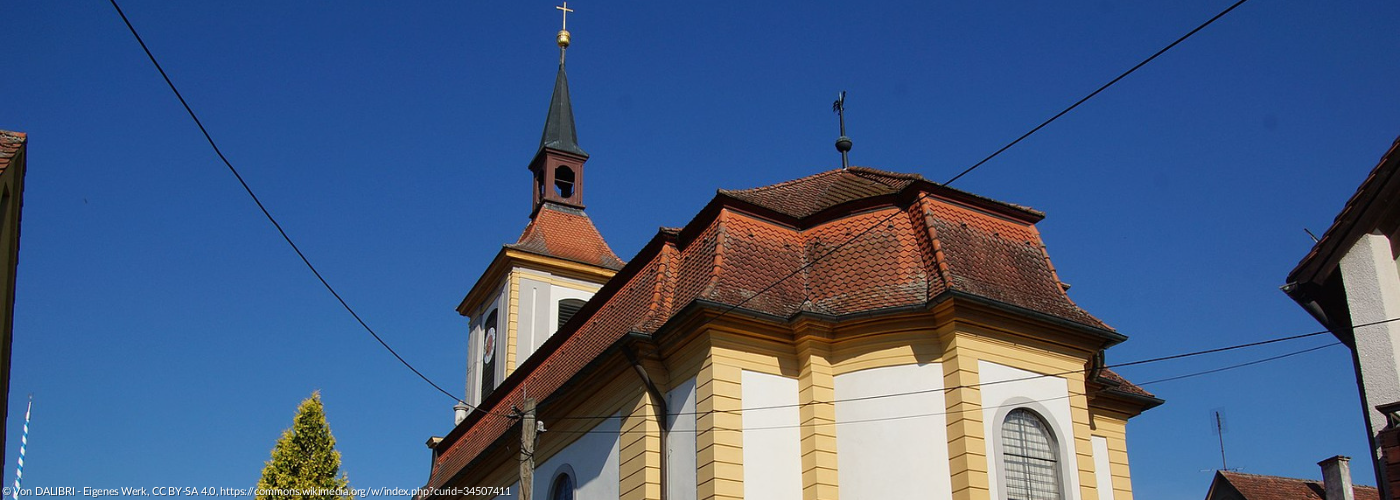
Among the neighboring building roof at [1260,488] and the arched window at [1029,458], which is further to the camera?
the neighboring building roof at [1260,488]

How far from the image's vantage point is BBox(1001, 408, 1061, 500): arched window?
17.1m

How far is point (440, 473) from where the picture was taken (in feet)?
98.1

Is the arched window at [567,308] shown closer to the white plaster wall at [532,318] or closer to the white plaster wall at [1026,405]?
the white plaster wall at [532,318]

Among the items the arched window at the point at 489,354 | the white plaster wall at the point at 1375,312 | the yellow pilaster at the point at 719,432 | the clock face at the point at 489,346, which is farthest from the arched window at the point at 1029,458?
the clock face at the point at 489,346

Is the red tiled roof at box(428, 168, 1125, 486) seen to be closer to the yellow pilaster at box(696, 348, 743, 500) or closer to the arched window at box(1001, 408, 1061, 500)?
the yellow pilaster at box(696, 348, 743, 500)

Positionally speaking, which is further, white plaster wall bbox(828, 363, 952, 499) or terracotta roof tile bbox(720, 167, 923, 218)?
terracotta roof tile bbox(720, 167, 923, 218)

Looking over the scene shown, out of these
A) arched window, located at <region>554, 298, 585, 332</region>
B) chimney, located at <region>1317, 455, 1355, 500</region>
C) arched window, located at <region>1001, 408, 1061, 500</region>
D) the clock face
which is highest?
arched window, located at <region>554, 298, 585, 332</region>

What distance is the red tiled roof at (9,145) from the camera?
1291 centimetres

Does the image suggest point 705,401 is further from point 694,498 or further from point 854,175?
point 854,175

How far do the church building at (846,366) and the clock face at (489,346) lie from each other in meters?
11.8

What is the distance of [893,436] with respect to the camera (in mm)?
17281

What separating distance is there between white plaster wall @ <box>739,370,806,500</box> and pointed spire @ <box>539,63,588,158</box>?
20.4m

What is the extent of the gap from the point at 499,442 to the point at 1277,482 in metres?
21.6

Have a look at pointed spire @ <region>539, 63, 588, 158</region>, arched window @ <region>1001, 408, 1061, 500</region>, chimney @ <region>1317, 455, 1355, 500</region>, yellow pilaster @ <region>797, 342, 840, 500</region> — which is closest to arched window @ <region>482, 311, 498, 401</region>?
pointed spire @ <region>539, 63, 588, 158</region>
